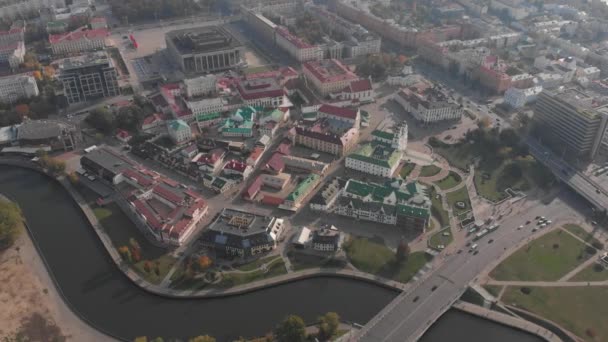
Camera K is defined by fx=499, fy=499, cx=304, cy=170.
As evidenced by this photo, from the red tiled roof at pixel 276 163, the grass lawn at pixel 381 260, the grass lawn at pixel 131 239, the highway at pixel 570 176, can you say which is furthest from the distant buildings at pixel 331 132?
the grass lawn at pixel 131 239

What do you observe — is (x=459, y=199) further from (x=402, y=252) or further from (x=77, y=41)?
(x=77, y=41)

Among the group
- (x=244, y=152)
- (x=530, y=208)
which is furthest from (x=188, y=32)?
(x=530, y=208)

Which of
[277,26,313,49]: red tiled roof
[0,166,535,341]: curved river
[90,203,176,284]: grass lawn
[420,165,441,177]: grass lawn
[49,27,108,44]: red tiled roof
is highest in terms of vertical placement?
[49,27,108,44]: red tiled roof

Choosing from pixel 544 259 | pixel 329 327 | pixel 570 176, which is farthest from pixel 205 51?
pixel 544 259

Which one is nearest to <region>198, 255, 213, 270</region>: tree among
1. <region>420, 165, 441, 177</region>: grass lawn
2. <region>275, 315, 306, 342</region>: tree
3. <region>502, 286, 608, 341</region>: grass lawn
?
<region>275, 315, 306, 342</region>: tree

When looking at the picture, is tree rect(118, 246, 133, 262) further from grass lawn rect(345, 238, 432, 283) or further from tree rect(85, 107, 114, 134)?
tree rect(85, 107, 114, 134)

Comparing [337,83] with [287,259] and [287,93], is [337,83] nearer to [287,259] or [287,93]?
[287,93]
